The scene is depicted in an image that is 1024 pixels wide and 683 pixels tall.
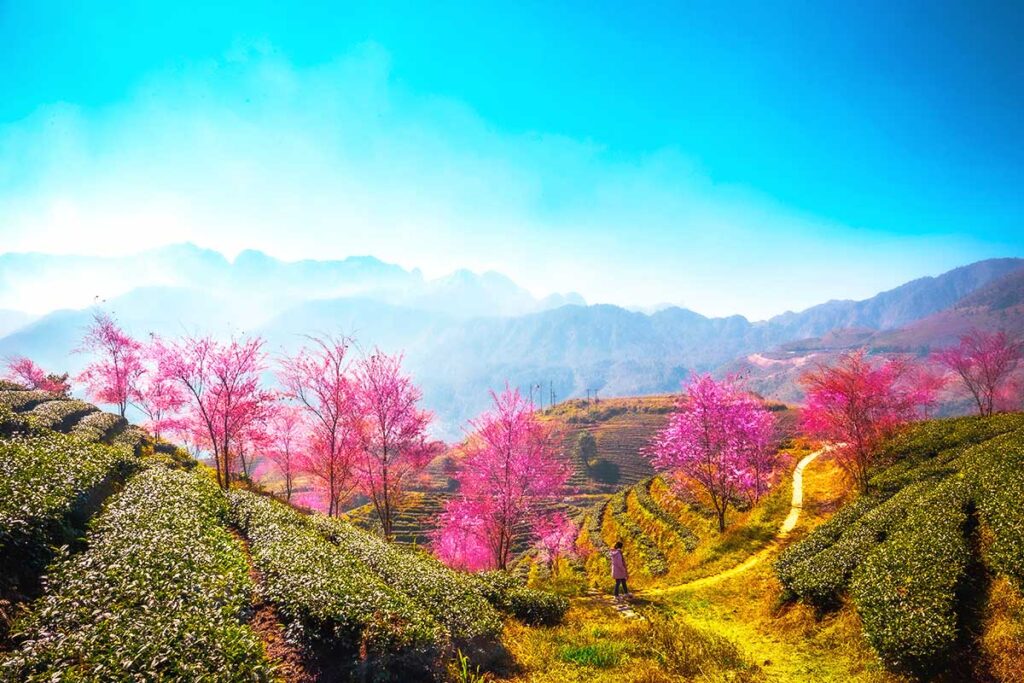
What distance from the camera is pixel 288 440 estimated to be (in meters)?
39.9

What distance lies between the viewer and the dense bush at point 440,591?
10.4 meters

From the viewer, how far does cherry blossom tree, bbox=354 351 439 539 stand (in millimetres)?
28188

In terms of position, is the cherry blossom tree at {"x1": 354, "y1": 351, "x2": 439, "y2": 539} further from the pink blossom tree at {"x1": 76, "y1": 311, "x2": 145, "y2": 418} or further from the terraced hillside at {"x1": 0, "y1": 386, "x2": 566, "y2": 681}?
the pink blossom tree at {"x1": 76, "y1": 311, "x2": 145, "y2": 418}

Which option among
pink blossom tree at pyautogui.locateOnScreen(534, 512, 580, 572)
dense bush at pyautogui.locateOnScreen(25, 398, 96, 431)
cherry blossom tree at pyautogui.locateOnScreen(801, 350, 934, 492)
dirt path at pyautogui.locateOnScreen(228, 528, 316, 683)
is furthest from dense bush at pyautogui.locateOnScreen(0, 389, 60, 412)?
cherry blossom tree at pyautogui.locateOnScreen(801, 350, 934, 492)

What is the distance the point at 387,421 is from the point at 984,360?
64.1 meters

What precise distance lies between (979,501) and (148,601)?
19.1m

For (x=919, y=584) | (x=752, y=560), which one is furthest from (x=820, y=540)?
(x=919, y=584)

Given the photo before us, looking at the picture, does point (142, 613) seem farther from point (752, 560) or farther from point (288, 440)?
point (288, 440)

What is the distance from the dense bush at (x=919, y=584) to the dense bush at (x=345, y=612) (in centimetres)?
987

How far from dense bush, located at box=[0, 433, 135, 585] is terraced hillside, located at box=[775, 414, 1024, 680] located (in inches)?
689

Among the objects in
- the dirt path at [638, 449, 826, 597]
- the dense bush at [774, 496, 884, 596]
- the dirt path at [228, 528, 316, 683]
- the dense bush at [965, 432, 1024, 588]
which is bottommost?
the dirt path at [638, 449, 826, 597]

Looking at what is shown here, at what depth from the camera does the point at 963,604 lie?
9.42m

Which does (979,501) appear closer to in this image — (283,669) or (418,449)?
(283,669)

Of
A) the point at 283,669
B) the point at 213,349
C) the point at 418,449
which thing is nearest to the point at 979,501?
the point at 283,669
